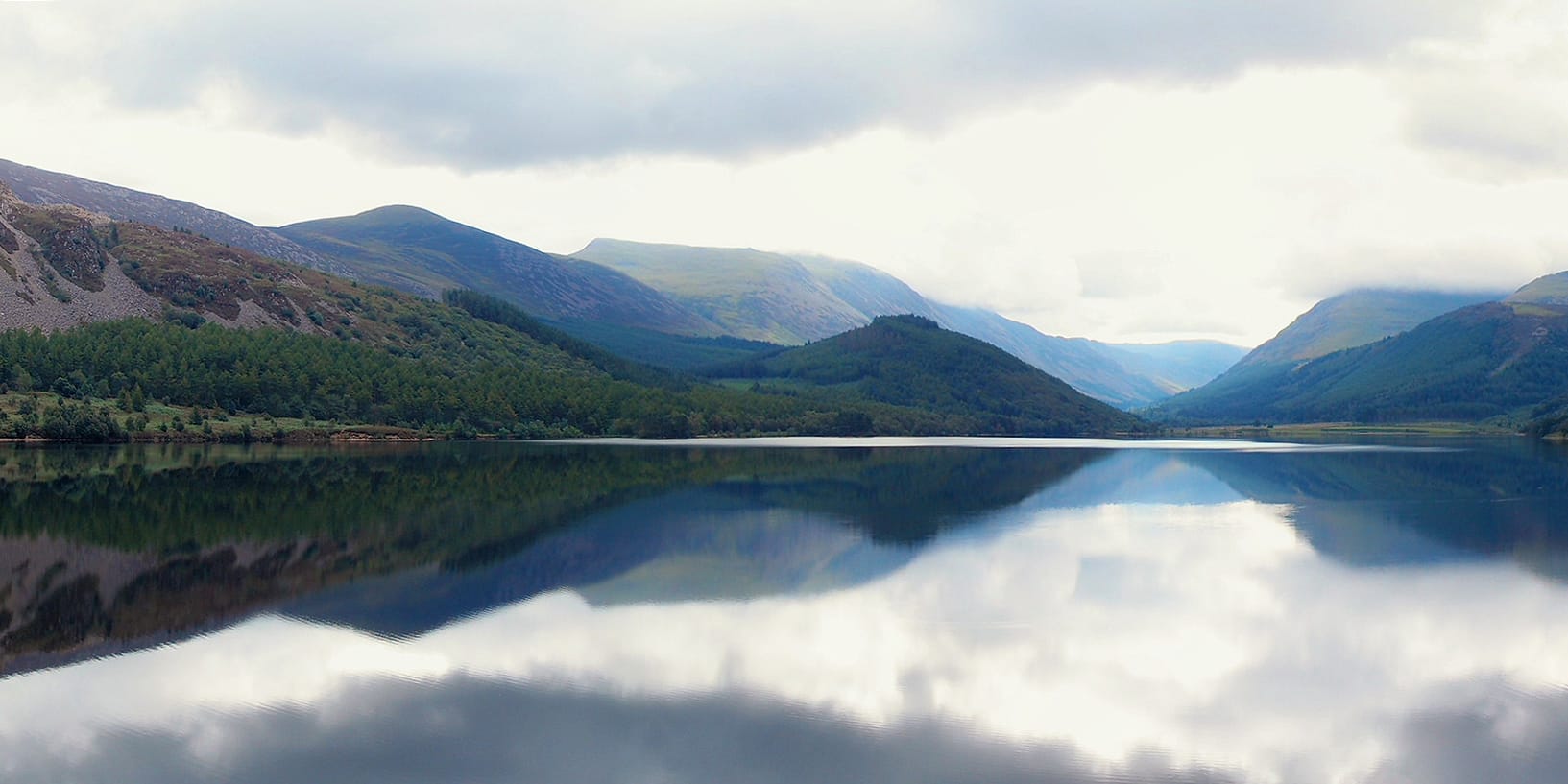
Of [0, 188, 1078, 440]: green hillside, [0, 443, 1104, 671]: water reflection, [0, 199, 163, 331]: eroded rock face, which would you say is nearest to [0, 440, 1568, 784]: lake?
[0, 443, 1104, 671]: water reflection

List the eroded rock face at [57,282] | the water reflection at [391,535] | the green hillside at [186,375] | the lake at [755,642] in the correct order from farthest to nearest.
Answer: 1. the eroded rock face at [57,282]
2. the green hillside at [186,375]
3. the water reflection at [391,535]
4. the lake at [755,642]

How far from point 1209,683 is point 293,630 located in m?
23.1

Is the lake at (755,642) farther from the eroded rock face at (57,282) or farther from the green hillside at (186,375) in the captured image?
the eroded rock face at (57,282)

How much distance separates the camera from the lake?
20.7 metres

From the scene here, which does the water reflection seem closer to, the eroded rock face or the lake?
the lake

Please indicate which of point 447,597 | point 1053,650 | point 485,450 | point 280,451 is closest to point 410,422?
point 485,450

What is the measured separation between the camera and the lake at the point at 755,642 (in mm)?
20672

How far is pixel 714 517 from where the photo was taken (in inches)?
2336

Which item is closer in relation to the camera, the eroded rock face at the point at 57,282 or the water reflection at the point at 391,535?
the water reflection at the point at 391,535

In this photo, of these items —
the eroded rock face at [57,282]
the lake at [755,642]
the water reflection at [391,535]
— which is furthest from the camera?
the eroded rock face at [57,282]

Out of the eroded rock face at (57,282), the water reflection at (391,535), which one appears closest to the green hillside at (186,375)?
the eroded rock face at (57,282)

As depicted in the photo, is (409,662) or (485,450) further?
(485,450)

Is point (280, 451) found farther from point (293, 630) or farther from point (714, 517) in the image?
point (293, 630)

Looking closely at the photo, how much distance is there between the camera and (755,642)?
29844 millimetres
